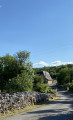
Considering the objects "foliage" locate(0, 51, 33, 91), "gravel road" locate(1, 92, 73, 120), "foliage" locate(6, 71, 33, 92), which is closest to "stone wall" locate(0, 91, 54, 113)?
"gravel road" locate(1, 92, 73, 120)

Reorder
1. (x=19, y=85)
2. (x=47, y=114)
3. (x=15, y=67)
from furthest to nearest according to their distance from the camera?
(x=15, y=67) → (x=19, y=85) → (x=47, y=114)

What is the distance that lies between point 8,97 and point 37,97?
23.1 feet

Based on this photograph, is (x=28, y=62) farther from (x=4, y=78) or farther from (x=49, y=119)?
(x=49, y=119)

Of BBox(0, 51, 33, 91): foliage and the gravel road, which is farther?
Result: BBox(0, 51, 33, 91): foliage


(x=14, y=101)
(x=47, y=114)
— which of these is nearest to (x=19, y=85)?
(x=14, y=101)

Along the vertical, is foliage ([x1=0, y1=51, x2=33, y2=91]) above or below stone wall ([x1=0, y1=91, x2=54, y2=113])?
above

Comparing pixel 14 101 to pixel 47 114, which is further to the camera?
pixel 14 101

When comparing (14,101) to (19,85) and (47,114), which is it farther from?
(19,85)

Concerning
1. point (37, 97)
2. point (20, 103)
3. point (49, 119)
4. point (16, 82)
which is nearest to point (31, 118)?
point (49, 119)

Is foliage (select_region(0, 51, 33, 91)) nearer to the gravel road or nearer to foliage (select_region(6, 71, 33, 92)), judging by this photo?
foliage (select_region(6, 71, 33, 92))

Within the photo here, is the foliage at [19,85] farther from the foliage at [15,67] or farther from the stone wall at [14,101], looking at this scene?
the foliage at [15,67]

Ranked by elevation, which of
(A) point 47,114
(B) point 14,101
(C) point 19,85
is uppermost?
(C) point 19,85

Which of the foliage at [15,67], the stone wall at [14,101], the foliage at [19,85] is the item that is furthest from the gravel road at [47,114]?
the foliage at [15,67]

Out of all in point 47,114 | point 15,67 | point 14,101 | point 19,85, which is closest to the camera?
point 47,114
